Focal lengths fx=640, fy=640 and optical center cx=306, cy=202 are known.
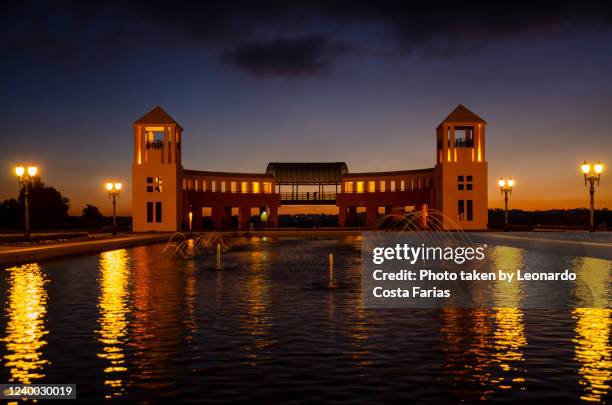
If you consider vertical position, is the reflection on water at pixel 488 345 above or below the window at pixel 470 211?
below

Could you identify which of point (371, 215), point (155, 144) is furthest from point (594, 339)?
point (371, 215)

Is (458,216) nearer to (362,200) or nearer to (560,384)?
(362,200)

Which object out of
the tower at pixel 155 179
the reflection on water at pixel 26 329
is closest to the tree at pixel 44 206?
the tower at pixel 155 179

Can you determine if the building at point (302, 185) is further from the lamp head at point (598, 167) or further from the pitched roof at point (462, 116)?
the lamp head at point (598, 167)

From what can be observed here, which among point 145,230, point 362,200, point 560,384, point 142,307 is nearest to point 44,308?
point 142,307

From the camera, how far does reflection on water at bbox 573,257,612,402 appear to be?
9.21 meters

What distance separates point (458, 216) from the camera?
73875 millimetres

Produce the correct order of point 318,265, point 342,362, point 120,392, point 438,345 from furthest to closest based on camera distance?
point 318,265 < point 438,345 < point 342,362 < point 120,392

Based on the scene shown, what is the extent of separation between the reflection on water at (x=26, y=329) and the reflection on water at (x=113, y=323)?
107cm

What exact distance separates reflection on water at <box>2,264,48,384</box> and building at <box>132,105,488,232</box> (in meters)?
50.4

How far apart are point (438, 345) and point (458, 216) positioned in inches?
2511

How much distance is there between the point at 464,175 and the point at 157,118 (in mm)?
36239

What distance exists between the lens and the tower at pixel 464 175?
241ft

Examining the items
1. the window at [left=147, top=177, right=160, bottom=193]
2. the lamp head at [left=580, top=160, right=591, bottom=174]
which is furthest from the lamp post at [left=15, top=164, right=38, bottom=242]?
the lamp head at [left=580, top=160, right=591, bottom=174]
